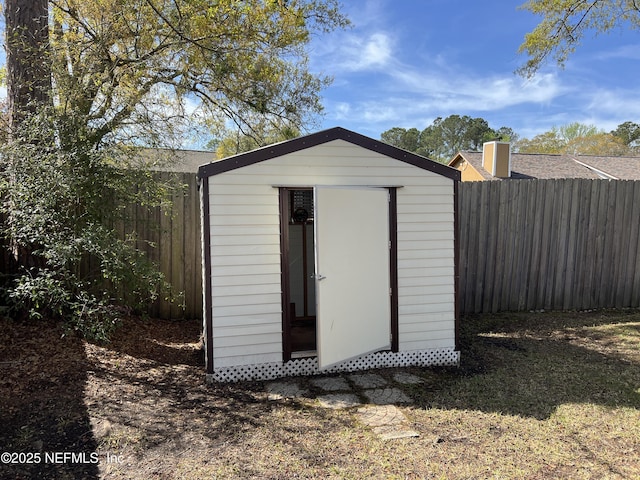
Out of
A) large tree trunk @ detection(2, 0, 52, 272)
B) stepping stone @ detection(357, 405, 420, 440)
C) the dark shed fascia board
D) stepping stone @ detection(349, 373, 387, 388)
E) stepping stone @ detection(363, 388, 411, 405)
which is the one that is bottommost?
stepping stone @ detection(349, 373, 387, 388)

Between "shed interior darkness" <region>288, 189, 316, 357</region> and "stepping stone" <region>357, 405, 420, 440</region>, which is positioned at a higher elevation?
"shed interior darkness" <region>288, 189, 316, 357</region>

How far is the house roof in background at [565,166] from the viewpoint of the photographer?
16516 mm

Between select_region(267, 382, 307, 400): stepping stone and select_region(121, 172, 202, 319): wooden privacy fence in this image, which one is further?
select_region(121, 172, 202, 319): wooden privacy fence

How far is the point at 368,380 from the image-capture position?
385 cm

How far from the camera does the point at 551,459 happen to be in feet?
8.25

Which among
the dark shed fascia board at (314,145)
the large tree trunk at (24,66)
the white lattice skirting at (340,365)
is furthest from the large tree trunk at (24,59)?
the white lattice skirting at (340,365)

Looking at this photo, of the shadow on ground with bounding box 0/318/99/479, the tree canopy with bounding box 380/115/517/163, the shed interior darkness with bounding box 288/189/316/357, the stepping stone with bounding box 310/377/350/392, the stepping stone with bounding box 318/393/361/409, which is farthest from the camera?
the tree canopy with bounding box 380/115/517/163

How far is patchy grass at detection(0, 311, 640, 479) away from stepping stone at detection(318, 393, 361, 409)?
4.3 inches

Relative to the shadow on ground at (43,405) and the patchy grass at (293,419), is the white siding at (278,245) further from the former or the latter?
the shadow on ground at (43,405)

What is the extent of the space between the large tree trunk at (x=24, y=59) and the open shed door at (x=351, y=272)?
3.05 metres

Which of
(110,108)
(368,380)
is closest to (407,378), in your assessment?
(368,380)

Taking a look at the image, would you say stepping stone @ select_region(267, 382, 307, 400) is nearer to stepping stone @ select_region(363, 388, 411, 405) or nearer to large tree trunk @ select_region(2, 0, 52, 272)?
stepping stone @ select_region(363, 388, 411, 405)

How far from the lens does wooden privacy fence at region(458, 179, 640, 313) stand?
6.01 m

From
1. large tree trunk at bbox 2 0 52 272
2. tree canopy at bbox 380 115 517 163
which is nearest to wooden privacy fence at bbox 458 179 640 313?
large tree trunk at bbox 2 0 52 272
